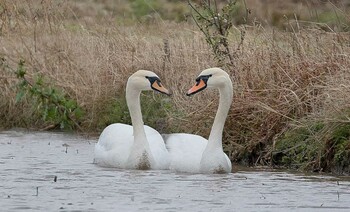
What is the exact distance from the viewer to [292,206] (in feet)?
35.9

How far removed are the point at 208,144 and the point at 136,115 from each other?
119 cm

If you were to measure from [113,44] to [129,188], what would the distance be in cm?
616

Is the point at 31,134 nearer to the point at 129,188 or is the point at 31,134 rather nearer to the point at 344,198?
the point at 129,188

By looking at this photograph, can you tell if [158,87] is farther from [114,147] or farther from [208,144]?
[208,144]

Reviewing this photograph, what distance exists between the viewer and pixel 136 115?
14.2 metres

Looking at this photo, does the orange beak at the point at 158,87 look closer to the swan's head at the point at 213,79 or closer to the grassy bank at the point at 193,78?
the swan's head at the point at 213,79

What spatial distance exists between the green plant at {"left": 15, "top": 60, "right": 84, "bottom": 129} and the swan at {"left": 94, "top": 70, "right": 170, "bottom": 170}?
3.09 feet

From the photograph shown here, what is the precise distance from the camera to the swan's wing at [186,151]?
13492mm

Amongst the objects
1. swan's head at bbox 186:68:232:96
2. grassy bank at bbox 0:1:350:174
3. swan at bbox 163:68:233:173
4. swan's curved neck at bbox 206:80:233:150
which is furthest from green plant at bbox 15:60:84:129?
swan's curved neck at bbox 206:80:233:150

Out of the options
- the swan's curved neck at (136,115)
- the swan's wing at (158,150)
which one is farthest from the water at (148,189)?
the swan's curved neck at (136,115)

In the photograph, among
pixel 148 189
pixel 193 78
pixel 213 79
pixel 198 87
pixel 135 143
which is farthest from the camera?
pixel 193 78

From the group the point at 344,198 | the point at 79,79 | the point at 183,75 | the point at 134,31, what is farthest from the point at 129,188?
the point at 134,31

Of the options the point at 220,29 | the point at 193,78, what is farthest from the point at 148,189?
the point at 220,29

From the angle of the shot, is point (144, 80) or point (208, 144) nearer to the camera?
point (208, 144)
